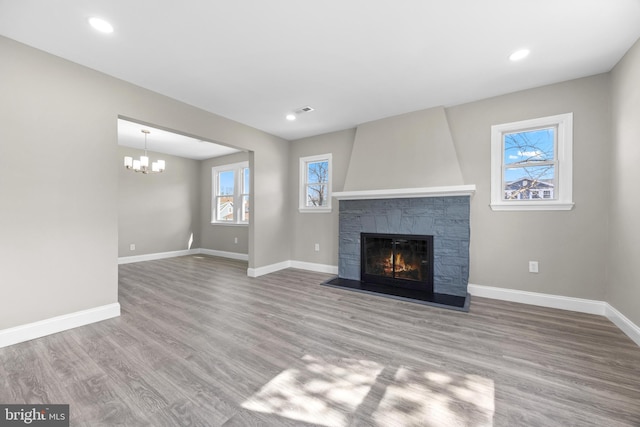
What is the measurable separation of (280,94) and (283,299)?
8.67 ft

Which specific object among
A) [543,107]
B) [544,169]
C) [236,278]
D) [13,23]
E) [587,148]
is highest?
[13,23]

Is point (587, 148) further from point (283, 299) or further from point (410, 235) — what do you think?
point (283, 299)

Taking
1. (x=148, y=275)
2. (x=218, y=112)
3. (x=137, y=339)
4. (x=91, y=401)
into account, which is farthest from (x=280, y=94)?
(x=148, y=275)

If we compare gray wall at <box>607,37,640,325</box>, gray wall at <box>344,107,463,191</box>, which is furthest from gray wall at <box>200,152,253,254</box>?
gray wall at <box>607,37,640,325</box>

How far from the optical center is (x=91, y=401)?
58.9 inches

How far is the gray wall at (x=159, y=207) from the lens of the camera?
18.4ft

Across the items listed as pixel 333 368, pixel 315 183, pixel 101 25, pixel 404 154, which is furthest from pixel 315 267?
pixel 101 25

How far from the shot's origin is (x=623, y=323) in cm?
237

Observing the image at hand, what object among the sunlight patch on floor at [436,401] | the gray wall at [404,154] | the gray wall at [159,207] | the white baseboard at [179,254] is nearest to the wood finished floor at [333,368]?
the sunlight patch on floor at [436,401]

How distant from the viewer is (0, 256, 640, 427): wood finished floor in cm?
142

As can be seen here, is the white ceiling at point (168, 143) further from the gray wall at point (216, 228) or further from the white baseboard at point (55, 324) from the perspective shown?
the white baseboard at point (55, 324)

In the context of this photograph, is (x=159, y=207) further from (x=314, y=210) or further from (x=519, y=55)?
(x=519, y=55)

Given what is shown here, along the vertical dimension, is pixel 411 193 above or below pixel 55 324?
above

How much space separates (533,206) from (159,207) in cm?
732
